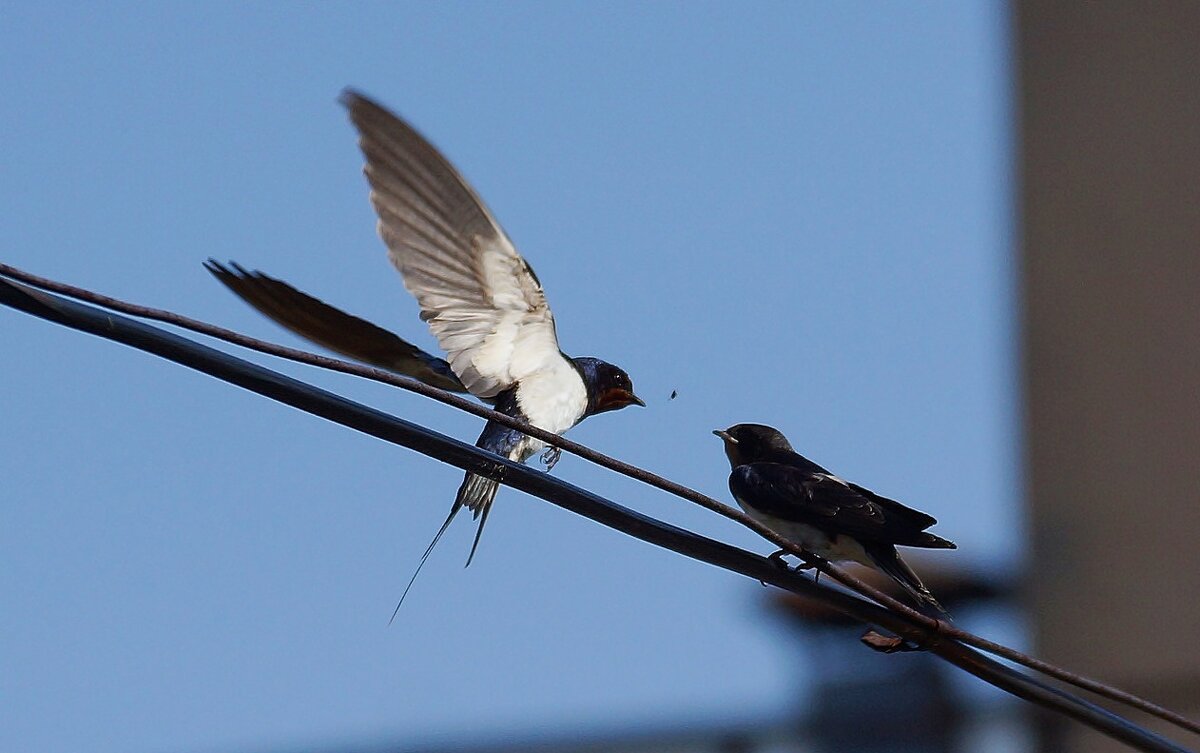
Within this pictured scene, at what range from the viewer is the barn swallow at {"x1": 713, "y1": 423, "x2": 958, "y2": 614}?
3669 millimetres

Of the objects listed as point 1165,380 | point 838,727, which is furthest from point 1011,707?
point 1165,380

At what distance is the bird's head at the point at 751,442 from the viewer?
441 cm

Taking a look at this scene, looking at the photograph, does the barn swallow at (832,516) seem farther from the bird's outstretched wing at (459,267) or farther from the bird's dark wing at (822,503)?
the bird's outstretched wing at (459,267)

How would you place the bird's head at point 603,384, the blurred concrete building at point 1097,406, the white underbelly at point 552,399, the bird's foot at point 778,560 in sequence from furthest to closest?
the blurred concrete building at point 1097,406, the bird's head at point 603,384, the white underbelly at point 552,399, the bird's foot at point 778,560

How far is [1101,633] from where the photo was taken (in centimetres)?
962

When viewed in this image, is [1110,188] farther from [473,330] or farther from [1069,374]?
[473,330]

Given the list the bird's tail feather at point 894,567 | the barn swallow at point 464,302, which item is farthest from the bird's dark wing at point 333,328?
the bird's tail feather at point 894,567

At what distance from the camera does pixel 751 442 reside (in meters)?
4.49

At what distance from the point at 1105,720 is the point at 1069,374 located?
23.7 ft

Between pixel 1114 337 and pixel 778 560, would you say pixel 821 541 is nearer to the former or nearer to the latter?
pixel 778 560

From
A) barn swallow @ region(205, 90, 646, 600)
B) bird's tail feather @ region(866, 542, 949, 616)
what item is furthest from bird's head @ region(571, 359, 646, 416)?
bird's tail feather @ region(866, 542, 949, 616)

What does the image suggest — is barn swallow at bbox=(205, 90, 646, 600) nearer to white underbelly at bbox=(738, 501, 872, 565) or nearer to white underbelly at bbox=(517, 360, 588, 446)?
white underbelly at bbox=(517, 360, 588, 446)

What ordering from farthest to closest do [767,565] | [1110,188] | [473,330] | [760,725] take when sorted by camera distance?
[1110,188], [760,725], [473,330], [767,565]

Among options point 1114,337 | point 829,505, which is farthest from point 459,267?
point 1114,337
